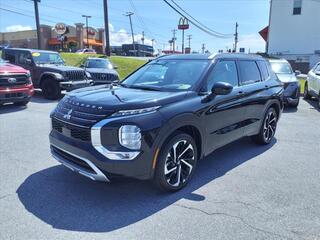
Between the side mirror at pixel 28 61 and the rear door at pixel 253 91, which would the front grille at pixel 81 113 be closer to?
the rear door at pixel 253 91

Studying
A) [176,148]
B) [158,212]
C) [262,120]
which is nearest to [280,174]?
[262,120]

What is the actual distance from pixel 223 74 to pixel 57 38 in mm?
64328

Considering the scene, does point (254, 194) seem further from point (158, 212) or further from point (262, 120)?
point (262, 120)

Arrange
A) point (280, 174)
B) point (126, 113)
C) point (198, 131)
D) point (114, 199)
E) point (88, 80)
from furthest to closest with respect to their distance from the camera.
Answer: point (88, 80) → point (280, 174) → point (198, 131) → point (114, 199) → point (126, 113)

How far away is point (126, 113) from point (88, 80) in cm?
977

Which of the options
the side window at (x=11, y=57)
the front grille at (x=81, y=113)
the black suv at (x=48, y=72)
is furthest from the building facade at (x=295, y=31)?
the front grille at (x=81, y=113)

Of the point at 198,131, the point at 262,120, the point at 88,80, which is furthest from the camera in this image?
the point at 88,80

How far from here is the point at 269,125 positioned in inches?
254

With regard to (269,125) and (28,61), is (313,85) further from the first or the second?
(28,61)

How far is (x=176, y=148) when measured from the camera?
4.02m

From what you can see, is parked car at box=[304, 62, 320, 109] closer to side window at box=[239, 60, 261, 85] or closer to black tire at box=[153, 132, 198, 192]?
side window at box=[239, 60, 261, 85]

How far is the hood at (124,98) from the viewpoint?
372cm

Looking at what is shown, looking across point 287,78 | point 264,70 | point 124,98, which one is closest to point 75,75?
point 287,78

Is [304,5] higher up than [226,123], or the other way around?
[304,5]
